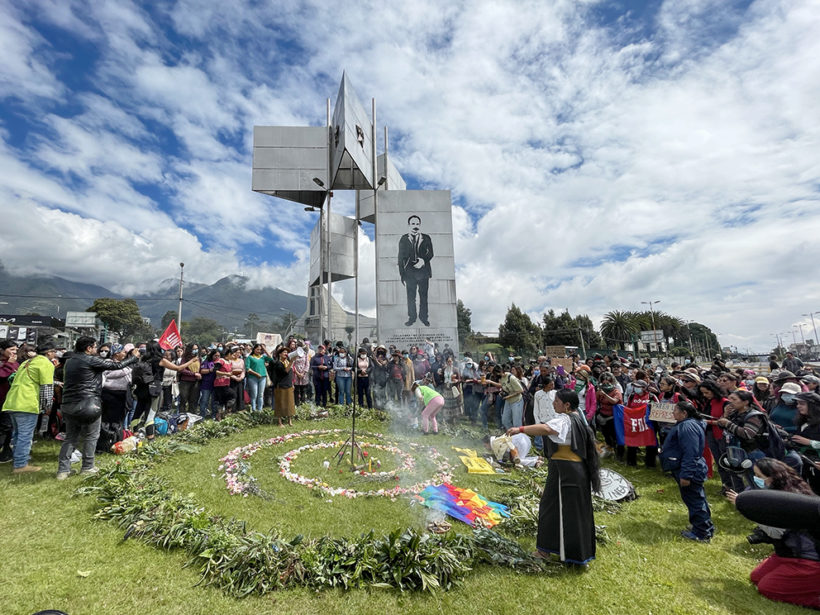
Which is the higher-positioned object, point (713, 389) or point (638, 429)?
point (713, 389)

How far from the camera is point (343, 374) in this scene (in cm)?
1348

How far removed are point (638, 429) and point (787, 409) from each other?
281 centimetres

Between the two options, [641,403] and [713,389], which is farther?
[641,403]

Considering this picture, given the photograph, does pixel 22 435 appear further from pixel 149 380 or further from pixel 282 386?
pixel 282 386

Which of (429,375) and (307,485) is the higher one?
(429,375)

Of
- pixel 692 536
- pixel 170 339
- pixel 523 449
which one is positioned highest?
pixel 170 339

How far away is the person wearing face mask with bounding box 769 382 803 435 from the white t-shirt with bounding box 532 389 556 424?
3896 mm

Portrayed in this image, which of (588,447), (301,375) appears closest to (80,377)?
(301,375)

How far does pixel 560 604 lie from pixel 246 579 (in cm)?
329

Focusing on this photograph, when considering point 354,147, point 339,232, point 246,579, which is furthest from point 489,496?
point 339,232

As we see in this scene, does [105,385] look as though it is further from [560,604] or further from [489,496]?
[560,604]

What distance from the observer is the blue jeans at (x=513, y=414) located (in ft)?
35.4

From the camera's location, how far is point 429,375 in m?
14.4

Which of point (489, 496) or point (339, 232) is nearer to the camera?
point (489, 496)
